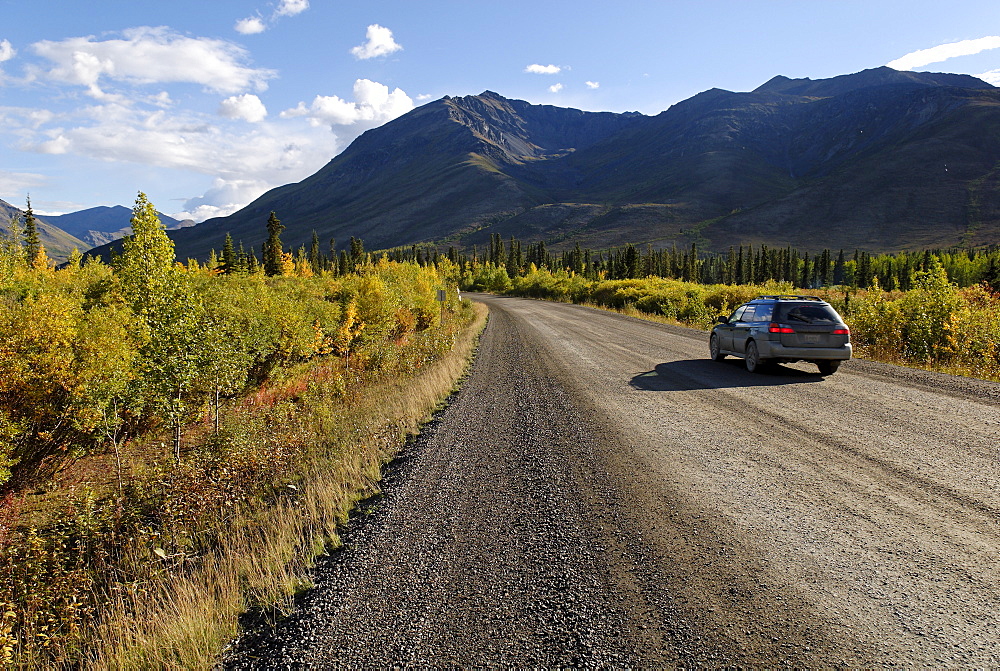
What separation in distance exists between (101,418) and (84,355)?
0.93 meters

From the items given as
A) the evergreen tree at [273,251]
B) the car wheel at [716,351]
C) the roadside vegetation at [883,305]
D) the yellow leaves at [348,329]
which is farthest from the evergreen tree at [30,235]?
the car wheel at [716,351]

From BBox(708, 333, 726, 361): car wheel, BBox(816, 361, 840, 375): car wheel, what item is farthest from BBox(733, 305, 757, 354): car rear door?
BBox(816, 361, 840, 375): car wheel

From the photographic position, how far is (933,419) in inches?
281

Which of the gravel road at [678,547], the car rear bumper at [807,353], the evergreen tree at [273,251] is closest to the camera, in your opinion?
the gravel road at [678,547]

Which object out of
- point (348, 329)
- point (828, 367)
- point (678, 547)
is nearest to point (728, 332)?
point (828, 367)

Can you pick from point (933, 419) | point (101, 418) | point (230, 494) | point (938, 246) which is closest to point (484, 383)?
point (230, 494)

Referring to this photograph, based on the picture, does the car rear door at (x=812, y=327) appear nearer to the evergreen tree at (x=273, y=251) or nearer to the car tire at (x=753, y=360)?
the car tire at (x=753, y=360)

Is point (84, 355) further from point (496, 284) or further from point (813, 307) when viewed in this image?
point (496, 284)

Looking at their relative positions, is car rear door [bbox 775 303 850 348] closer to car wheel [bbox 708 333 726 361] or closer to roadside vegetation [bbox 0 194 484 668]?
car wheel [bbox 708 333 726 361]

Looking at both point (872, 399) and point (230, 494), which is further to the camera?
point (872, 399)

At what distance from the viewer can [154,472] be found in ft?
27.6

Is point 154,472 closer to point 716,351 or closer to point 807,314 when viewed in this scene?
point 716,351

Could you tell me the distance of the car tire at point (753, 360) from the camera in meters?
11.3

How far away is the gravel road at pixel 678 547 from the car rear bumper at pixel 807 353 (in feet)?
7.86
